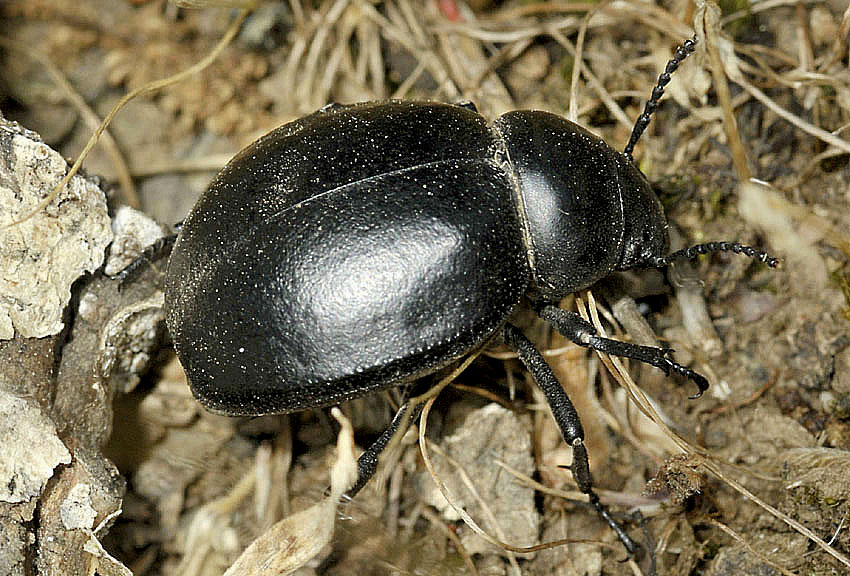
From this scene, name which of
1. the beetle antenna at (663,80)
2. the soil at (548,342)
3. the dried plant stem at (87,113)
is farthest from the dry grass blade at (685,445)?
the dried plant stem at (87,113)

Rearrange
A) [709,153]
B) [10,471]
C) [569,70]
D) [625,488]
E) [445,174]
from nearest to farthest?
1. [10,471]
2. [445,174]
3. [625,488]
4. [709,153]
5. [569,70]

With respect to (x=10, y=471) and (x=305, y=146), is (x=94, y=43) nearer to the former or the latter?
(x=305, y=146)

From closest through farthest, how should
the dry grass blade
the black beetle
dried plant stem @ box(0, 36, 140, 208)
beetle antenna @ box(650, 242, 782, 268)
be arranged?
1. the black beetle
2. the dry grass blade
3. beetle antenna @ box(650, 242, 782, 268)
4. dried plant stem @ box(0, 36, 140, 208)

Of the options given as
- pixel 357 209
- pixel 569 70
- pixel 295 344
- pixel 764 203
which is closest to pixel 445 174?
pixel 357 209

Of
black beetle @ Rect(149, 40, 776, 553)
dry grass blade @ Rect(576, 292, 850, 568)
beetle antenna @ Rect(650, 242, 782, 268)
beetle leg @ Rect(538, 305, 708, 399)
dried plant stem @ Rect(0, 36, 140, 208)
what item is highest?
dried plant stem @ Rect(0, 36, 140, 208)

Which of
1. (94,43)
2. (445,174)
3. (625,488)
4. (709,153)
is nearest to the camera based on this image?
(445,174)

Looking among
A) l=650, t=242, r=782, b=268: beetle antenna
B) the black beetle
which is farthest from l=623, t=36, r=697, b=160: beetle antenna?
l=650, t=242, r=782, b=268: beetle antenna

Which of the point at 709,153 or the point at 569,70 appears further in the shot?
the point at 569,70

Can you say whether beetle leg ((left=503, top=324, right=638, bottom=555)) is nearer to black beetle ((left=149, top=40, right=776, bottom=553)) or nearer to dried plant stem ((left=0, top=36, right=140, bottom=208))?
black beetle ((left=149, top=40, right=776, bottom=553))

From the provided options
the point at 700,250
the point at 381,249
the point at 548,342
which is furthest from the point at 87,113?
the point at 700,250
